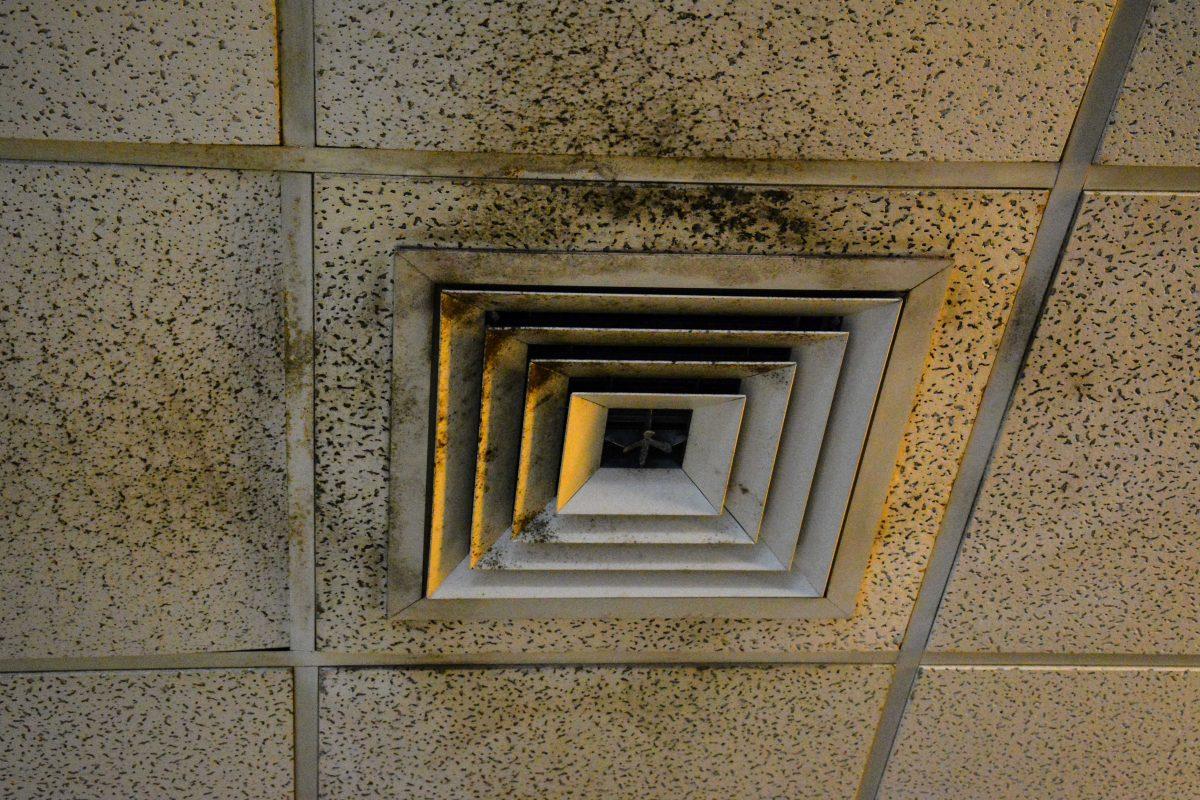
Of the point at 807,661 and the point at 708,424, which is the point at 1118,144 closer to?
the point at 708,424

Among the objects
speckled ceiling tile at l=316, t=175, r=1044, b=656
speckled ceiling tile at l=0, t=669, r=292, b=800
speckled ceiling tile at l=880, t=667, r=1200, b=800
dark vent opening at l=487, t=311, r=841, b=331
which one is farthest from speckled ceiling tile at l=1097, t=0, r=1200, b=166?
speckled ceiling tile at l=0, t=669, r=292, b=800

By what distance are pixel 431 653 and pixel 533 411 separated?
389 mm

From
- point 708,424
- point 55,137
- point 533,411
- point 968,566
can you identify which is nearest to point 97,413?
point 55,137

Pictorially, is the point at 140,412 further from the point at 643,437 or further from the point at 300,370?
the point at 643,437

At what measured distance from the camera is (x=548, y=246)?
762 mm

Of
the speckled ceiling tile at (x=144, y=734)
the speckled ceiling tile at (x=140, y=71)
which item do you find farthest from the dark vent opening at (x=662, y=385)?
the speckled ceiling tile at (x=144, y=734)

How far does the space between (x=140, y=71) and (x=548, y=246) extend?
45cm

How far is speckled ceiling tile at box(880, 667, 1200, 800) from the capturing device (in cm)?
103

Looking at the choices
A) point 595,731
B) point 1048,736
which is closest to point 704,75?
point 595,731

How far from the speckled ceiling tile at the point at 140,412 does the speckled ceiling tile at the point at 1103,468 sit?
0.93m

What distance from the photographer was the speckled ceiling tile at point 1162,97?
2.40 ft

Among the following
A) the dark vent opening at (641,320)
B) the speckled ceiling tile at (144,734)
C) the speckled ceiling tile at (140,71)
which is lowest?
the speckled ceiling tile at (144,734)

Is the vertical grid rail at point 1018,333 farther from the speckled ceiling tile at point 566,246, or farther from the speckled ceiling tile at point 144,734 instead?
the speckled ceiling tile at point 144,734

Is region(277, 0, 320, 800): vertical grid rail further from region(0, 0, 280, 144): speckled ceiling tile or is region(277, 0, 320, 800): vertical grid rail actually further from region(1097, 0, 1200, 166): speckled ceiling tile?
region(1097, 0, 1200, 166): speckled ceiling tile
